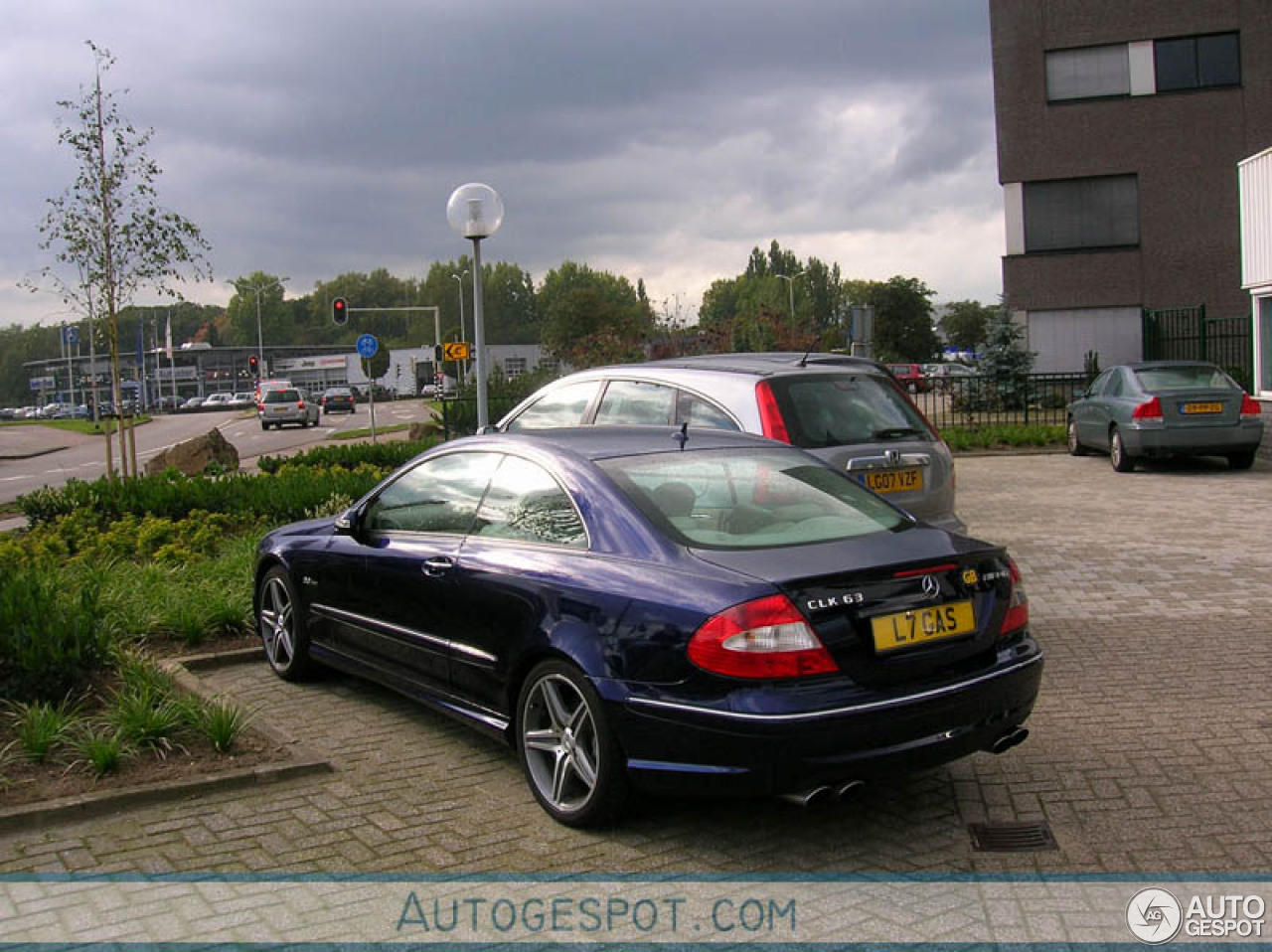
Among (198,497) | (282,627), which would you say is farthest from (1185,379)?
(282,627)

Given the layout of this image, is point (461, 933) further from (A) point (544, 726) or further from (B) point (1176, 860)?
(B) point (1176, 860)

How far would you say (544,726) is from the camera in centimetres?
449

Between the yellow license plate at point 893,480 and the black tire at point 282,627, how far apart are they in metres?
3.35

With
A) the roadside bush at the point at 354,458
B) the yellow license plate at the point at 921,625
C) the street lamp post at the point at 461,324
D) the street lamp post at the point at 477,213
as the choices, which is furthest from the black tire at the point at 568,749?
the street lamp post at the point at 461,324

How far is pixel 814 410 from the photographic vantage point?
7133 millimetres

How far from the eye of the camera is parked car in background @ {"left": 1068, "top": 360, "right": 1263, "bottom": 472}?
1591 cm

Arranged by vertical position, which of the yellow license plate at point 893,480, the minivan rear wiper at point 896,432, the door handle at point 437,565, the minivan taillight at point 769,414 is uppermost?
the minivan taillight at point 769,414

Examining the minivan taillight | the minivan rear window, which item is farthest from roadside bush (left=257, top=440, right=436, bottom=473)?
the minivan taillight

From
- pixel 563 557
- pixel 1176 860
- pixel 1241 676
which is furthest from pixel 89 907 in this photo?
pixel 1241 676

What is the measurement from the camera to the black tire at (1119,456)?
1667 cm

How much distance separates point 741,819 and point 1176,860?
149 centimetres

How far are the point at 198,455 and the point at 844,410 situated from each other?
20.1 m

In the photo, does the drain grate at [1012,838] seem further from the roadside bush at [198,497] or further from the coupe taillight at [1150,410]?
the coupe taillight at [1150,410]

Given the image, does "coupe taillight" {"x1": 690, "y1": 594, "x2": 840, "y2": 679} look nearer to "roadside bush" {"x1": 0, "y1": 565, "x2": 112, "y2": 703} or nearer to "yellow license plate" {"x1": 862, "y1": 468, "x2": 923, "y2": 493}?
"yellow license plate" {"x1": 862, "y1": 468, "x2": 923, "y2": 493}
